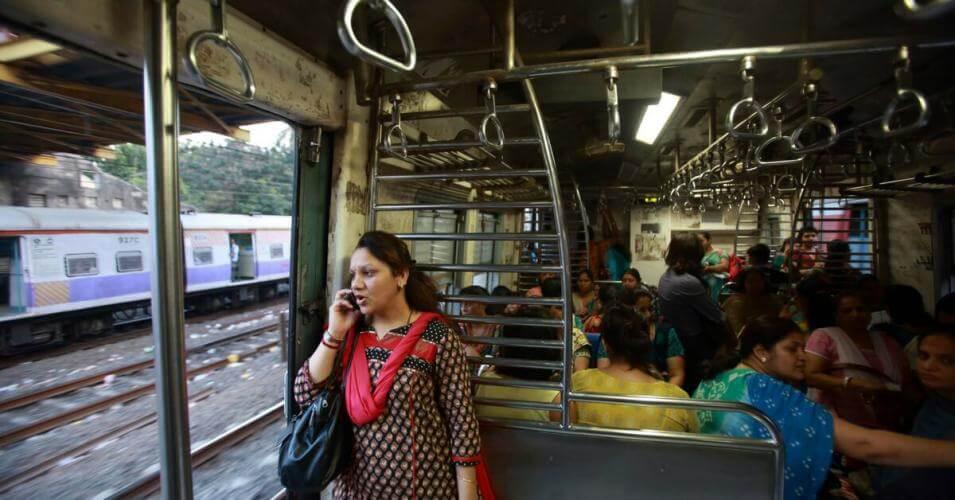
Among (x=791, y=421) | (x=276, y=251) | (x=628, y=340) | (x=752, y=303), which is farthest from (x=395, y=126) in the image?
(x=276, y=251)

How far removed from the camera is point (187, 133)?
92.1 inches

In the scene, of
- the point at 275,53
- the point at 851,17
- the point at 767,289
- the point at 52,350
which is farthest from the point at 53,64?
the point at 52,350

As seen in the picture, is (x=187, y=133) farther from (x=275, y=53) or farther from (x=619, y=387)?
(x=619, y=387)

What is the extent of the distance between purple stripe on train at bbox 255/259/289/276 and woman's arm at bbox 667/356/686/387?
10.1m

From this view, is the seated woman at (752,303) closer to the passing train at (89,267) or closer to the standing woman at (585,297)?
the standing woman at (585,297)

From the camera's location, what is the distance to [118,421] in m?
4.64

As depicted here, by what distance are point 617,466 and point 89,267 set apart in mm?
8606

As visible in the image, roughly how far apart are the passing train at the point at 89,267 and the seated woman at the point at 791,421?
3.95m

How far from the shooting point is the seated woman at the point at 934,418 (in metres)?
1.58

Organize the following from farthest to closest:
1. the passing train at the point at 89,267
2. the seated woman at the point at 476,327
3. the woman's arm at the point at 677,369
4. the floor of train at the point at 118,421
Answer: the passing train at the point at 89,267 → the floor of train at the point at 118,421 → the woman's arm at the point at 677,369 → the seated woman at the point at 476,327

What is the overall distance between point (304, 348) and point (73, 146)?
1939 mm

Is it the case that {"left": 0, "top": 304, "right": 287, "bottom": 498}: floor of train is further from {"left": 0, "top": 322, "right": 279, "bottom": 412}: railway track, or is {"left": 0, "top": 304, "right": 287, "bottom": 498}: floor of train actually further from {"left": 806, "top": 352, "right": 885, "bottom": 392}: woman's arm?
{"left": 806, "top": 352, "right": 885, "bottom": 392}: woman's arm

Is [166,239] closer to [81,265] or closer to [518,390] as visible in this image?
[518,390]

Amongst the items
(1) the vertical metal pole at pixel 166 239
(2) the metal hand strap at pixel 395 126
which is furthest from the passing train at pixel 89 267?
(1) the vertical metal pole at pixel 166 239
